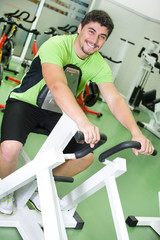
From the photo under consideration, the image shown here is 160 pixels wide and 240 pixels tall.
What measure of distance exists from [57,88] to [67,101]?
100 mm

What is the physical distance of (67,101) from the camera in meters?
1.41

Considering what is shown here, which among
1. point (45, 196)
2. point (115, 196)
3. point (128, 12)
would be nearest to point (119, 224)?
point (115, 196)

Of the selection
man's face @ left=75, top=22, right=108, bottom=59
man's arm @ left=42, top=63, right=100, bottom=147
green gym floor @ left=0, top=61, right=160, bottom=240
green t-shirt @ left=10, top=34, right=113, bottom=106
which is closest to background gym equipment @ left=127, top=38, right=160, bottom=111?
green gym floor @ left=0, top=61, right=160, bottom=240

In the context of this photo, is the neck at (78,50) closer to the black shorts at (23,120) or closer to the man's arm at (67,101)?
the man's arm at (67,101)

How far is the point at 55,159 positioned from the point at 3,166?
1.71 ft

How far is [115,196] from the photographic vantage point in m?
1.37

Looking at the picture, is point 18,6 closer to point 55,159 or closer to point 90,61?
point 90,61

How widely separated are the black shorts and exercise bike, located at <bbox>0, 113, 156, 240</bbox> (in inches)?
8.0

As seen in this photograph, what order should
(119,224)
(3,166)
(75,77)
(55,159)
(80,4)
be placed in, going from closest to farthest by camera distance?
(55,159)
(119,224)
(3,166)
(75,77)
(80,4)

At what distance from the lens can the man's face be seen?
1.73 metres

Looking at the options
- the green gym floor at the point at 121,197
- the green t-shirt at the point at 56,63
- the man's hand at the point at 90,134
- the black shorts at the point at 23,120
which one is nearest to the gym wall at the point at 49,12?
the green gym floor at the point at 121,197

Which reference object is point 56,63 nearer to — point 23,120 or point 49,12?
point 23,120

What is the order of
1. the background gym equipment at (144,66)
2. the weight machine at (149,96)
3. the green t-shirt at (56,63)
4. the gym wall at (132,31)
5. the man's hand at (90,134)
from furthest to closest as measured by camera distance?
the gym wall at (132,31) < the background gym equipment at (144,66) < the weight machine at (149,96) < the green t-shirt at (56,63) < the man's hand at (90,134)

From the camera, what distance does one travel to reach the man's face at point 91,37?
173 cm
